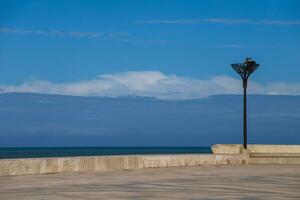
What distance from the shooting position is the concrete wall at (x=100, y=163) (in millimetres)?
20250

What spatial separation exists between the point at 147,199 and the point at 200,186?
379 centimetres

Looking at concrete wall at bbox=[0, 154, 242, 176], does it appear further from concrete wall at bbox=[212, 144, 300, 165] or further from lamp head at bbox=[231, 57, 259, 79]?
lamp head at bbox=[231, 57, 259, 79]

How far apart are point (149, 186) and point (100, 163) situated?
21.9 ft

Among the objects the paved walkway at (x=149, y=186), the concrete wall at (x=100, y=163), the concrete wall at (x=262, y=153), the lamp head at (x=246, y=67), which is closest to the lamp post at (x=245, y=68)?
the lamp head at (x=246, y=67)

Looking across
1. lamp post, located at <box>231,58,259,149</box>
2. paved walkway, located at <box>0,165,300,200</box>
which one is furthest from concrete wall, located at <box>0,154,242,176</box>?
lamp post, located at <box>231,58,259,149</box>

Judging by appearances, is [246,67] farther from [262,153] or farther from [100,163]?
[100,163]

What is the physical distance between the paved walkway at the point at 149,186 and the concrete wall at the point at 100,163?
2.08 ft

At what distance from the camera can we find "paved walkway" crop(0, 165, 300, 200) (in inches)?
554

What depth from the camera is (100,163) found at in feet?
75.7

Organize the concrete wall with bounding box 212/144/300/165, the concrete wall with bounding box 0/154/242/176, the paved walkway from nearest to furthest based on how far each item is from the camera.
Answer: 1. the paved walkway
2. the concrete wall with bounding box 0/154/242/176
3. the concrete wall with bounding box 212/144/300/165

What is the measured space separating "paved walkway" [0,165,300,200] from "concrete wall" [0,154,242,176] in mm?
634

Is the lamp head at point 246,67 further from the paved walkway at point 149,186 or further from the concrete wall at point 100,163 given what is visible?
the paved walkway at point 149,186

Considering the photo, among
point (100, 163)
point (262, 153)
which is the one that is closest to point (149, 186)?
point (100, 163)

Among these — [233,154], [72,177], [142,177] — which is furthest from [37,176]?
[233,154]
